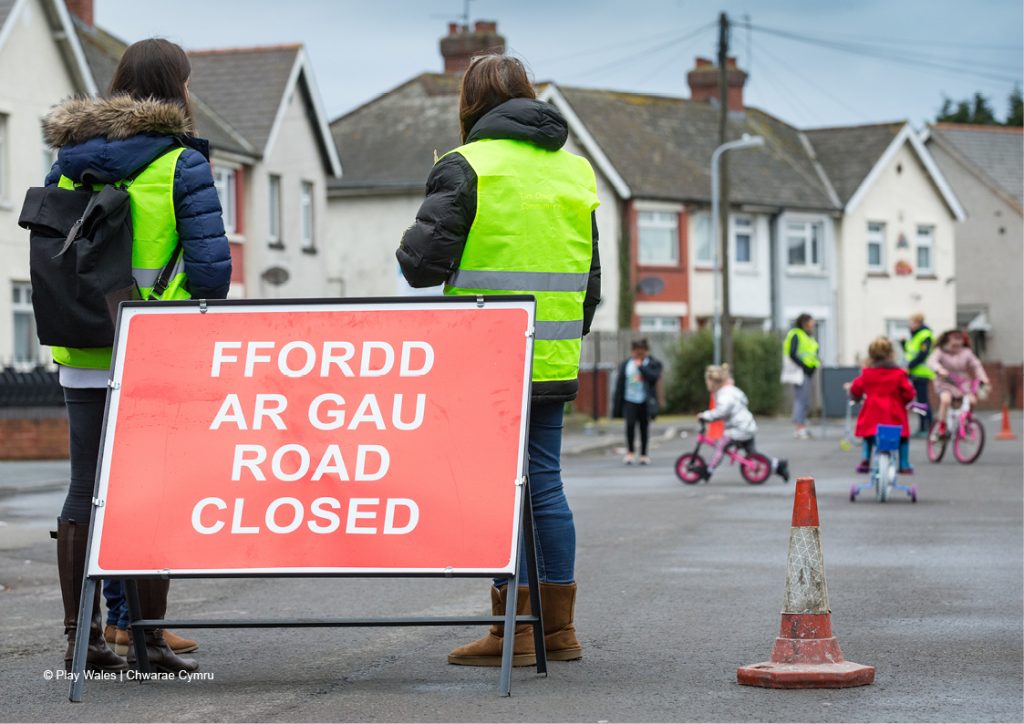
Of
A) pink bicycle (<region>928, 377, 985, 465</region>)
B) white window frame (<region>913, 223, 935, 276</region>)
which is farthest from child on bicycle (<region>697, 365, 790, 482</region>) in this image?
white window frame (<region>913, 223, 935, 276</region>)

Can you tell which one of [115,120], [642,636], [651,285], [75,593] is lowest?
[642,636]

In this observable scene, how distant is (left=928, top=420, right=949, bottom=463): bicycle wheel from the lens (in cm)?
2195

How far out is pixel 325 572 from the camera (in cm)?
587

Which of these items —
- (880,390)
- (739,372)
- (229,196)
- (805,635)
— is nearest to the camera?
(805,635)

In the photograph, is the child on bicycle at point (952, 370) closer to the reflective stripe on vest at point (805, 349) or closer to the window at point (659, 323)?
the reflective stripe on vest at point (805, 349)

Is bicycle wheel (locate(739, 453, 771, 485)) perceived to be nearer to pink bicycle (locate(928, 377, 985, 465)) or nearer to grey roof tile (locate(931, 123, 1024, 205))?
pink bicycle (locate(928, 377, 985, 465))

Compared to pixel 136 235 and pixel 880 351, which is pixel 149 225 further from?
pixel 880 351

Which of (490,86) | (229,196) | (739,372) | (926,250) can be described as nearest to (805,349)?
(739,372)

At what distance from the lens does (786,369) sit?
2811 cm

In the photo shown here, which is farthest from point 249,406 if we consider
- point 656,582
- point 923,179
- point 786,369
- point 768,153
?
point 923,179

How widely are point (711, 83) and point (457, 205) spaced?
5182 centimetres

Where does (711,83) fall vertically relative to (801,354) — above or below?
above

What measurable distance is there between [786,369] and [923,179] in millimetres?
32125

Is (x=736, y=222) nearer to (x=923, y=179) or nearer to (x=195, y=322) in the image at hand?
(x=923, y=179)
